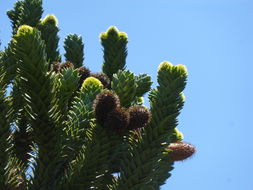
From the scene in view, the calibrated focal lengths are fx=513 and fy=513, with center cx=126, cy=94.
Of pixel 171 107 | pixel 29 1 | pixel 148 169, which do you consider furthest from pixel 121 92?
pixel 29 1

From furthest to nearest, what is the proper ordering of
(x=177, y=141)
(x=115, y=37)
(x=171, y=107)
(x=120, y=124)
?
(x=115, y=37)
(x=177, y=141)
(x=171, y=107)
(x=120, y=124)

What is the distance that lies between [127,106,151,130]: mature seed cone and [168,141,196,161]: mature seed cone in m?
0.70

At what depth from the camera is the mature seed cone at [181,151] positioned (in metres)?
4.62

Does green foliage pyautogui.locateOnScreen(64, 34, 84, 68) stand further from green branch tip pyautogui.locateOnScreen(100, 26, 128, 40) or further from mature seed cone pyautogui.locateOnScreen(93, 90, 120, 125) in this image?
mature seed cone pyautogui.locateOnScreen(93, 90, 120, 125)

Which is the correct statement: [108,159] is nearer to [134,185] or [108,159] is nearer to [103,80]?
[134,185]

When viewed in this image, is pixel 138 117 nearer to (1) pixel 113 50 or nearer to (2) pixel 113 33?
(1) pixel 113 50

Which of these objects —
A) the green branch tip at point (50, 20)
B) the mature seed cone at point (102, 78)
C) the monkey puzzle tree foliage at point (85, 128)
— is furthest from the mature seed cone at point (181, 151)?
the green branch tip at point (50, 20)

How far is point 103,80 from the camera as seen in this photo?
5.16 meters

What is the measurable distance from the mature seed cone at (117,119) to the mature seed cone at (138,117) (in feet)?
0.19

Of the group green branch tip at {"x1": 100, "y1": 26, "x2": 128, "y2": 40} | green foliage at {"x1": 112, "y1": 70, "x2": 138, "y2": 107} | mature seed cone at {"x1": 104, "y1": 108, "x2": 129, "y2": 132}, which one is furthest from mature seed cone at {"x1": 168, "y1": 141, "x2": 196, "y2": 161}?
green branch tip at {"x1": 100, "y1": 26, "x2": 128, "y2": 40}

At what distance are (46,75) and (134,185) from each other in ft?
3.67

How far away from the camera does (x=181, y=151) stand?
4637 millimetres

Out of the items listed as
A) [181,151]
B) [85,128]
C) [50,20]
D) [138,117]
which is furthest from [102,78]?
[50,20]

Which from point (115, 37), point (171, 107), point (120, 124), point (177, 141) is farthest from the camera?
point (115, 37)
